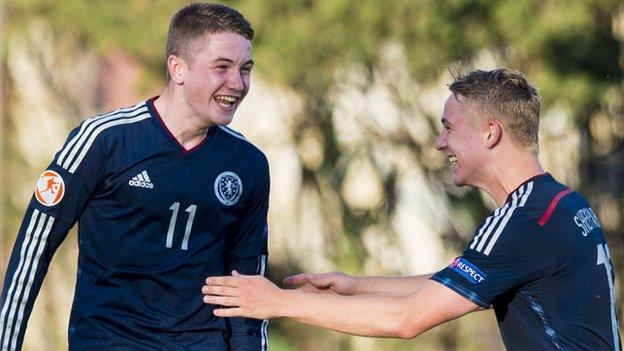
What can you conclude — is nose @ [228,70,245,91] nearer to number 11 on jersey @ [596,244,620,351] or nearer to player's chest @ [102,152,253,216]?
player's chest @ [102,152,253,216]

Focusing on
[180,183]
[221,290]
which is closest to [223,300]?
[221,290]

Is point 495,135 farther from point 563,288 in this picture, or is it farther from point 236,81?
point 236,81

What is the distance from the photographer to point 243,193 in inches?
213

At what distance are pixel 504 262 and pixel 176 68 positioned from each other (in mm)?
1594

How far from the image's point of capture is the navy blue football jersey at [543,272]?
477cm

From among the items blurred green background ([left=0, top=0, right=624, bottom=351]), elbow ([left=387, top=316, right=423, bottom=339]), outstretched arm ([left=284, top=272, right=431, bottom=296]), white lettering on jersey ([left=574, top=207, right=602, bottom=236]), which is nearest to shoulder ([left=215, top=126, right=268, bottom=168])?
outstretched arm ([left=284, top=272, right=431, bottom=296])

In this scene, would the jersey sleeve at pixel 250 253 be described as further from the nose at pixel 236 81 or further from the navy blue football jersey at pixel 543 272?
the navy blue football jersey at pixel 543 272

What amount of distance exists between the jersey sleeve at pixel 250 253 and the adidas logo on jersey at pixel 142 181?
453mm

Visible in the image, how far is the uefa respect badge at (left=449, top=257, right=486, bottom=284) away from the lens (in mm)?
4793

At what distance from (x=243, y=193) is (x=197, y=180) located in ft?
0.71

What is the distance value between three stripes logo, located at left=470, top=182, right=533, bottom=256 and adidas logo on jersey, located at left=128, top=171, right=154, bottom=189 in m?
1.30

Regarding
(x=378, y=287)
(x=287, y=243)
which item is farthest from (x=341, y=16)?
(x=378, y=287)

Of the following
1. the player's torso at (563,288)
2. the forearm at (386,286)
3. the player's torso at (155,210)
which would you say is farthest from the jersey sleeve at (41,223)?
the player's torso at (563,288)

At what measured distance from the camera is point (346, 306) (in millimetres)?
4977
